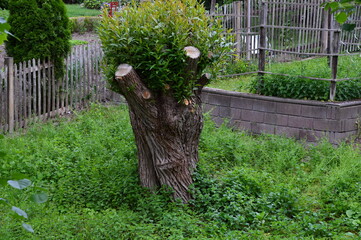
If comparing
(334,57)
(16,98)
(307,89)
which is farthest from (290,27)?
(16,98)

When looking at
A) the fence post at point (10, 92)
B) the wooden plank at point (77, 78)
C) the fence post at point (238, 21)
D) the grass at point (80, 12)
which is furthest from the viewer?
the grass at point (80, 12)

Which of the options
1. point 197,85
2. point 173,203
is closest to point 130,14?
point 197,85

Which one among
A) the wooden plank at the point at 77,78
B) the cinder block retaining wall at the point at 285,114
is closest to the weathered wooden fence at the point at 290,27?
the cinder block retaining wall at the point at 285,114

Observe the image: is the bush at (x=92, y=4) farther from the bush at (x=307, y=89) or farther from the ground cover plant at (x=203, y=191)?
the ground cover plant at (x=203, y=191)

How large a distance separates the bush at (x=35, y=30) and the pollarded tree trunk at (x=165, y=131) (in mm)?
4497

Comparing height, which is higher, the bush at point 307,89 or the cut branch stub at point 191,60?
the cut branch stub at point 191,60

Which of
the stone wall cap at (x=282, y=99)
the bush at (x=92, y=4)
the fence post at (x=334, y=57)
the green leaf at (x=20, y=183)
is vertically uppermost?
the bush at (x=92, y=4)

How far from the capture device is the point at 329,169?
7773 millimetres

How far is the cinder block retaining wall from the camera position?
8984 millimetres

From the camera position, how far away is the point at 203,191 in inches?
263

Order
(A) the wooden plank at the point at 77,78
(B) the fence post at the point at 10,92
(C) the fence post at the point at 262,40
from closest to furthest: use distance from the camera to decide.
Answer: (B) the fence post at the point at 10,92
(C) the fence post at the point at 262,40
(A) the wooden plank at the point at 77,78

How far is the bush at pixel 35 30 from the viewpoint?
404 inches

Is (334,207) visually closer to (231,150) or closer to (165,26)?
(231,150)

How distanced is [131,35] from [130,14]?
1.11ft
